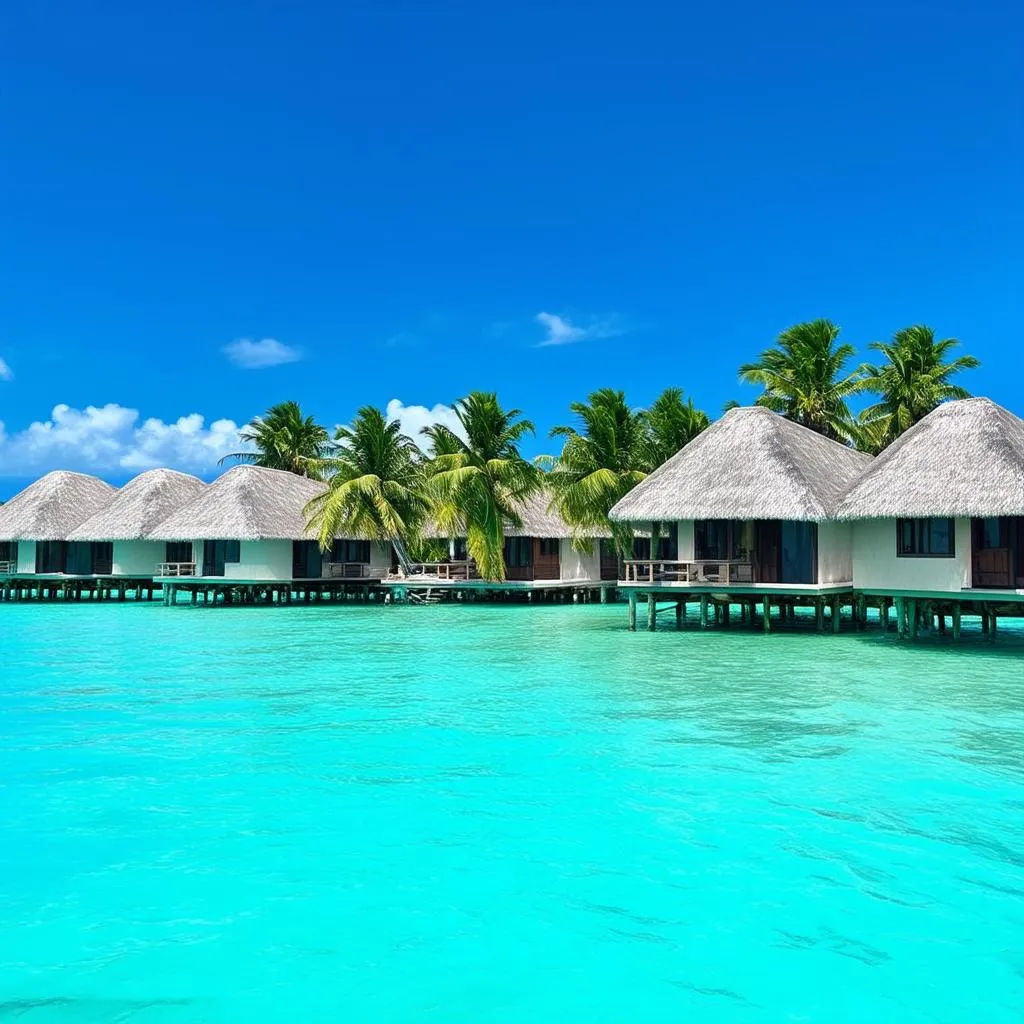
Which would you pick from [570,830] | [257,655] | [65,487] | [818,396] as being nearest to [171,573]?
[65,487]

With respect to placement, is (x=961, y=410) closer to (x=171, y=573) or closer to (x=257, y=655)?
(x=257, y=655)

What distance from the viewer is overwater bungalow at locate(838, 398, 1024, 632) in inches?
703

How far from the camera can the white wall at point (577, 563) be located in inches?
1356

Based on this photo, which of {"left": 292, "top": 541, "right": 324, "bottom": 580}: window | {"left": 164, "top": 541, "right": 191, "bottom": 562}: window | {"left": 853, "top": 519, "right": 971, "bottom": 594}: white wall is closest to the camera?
{"left": 853, "top": 519, "right": 971, "bottom": 594}: white wall

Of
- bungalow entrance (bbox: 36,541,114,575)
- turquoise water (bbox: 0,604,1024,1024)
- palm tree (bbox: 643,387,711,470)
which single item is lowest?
turquoise water (bbox: 0,604,1024,1024)

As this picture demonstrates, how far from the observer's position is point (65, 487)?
4003cm

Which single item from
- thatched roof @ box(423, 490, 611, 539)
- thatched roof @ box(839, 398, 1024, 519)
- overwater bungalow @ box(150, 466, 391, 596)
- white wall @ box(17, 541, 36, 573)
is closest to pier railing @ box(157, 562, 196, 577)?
overwater bungalow @ box(150, 466, 391, 596)

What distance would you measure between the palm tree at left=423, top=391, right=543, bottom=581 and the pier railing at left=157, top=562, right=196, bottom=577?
8.86 meters

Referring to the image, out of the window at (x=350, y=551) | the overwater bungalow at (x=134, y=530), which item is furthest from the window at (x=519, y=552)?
the overwater bungalow at (x=134, y=530)

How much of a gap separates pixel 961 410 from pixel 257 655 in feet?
49.5

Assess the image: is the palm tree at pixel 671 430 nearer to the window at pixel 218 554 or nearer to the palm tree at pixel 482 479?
the palm tree at pixel 482 479

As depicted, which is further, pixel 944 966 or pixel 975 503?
pixel 975 503

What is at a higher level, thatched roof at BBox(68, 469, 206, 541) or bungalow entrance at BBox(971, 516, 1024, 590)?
thatched roof at BBox(68, 469, 206, 541)

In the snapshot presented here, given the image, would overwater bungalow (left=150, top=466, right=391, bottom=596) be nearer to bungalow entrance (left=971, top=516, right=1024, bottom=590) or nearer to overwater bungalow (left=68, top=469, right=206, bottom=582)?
overwater bungalow (left=68, top=469, right=206, bottom=582)
